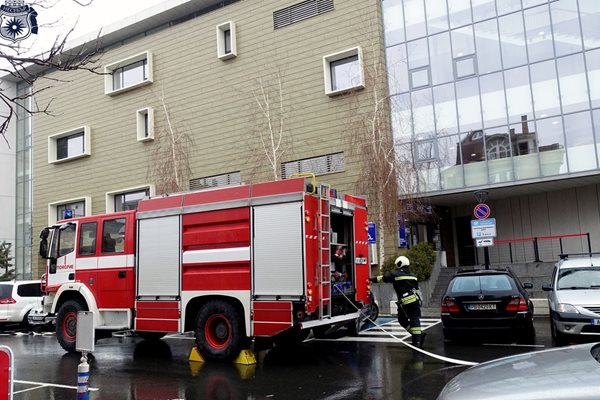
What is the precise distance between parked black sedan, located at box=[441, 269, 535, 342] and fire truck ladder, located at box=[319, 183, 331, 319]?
9.60ft

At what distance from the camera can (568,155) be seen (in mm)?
18328

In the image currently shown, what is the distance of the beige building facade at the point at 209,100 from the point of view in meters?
22.4

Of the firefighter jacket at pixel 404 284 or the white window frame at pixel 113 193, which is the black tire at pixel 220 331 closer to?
the firefighter jacket at pixel 404 284

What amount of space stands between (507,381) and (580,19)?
61.0ft

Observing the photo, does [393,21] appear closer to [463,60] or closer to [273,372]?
[463,60]

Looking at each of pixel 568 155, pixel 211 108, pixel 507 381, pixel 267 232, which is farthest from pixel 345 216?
pixel 211 108

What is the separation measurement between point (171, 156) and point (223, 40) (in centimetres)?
619

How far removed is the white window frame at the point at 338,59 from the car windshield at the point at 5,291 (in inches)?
546

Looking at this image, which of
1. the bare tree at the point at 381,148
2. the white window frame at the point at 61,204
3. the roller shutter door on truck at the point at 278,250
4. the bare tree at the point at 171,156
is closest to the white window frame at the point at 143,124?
the bare tree at the point at 171,156

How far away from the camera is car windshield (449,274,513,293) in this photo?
35.1 ft

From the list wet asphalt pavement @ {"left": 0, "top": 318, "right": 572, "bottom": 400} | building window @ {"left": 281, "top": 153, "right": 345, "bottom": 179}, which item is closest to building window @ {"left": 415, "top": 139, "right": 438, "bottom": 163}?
building window @ {"left": 281, "top": 153, "right": 345, "bottom": 179}

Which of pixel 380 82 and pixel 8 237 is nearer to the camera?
pixel 380 82

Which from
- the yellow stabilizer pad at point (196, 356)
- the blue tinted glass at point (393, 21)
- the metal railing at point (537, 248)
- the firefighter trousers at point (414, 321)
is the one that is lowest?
the yellow stabilizer pad at point (196, 356)

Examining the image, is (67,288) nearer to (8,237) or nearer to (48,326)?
(48,326)
